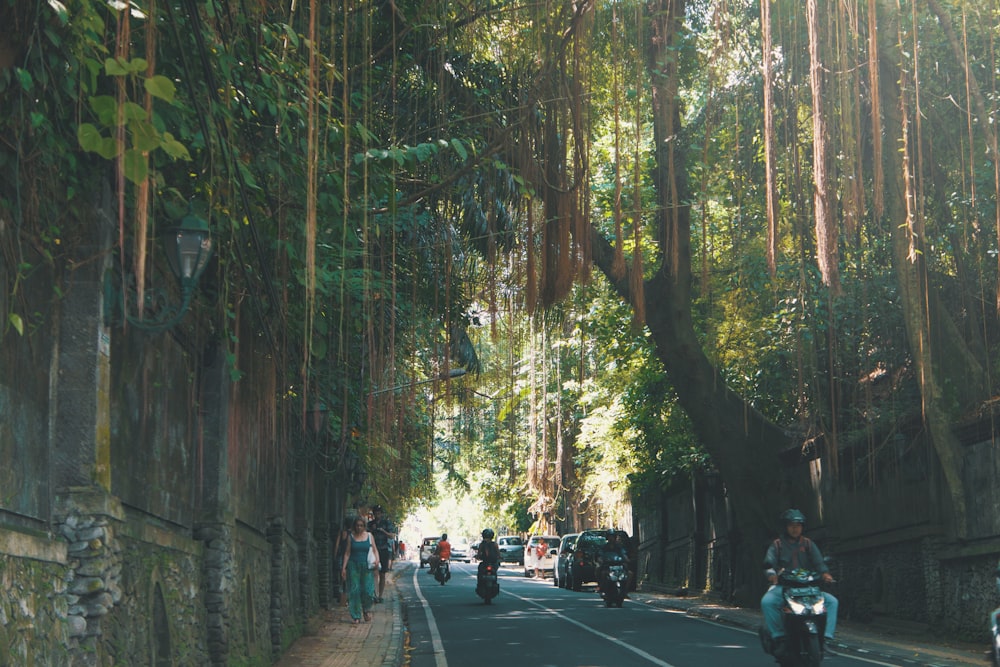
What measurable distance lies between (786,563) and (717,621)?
10388 mm

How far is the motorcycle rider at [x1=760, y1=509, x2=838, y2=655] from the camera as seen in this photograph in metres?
10.6

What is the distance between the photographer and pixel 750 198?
20375 millimetres

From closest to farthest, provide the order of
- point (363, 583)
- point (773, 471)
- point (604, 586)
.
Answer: point (363, 583), point (773, 471), point (604, 586)

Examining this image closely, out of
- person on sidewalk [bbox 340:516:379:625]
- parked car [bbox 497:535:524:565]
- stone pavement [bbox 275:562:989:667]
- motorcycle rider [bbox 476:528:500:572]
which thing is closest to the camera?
stone pavement [bbox 275:562:989:667]

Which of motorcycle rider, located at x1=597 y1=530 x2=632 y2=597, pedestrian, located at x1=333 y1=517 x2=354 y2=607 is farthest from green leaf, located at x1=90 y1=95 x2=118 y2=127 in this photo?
motorcycle rider, located at x1=597 y1=530 x2=632 y2=597

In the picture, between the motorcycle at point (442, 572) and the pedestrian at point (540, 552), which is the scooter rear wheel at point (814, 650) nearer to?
the motorcycle at point (442, 572)

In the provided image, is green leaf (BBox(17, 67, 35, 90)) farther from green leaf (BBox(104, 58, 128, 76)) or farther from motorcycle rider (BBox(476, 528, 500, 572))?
motorcycle rider (BBox(476, 528, 500, 572))

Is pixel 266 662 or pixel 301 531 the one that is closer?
pixel 266 662

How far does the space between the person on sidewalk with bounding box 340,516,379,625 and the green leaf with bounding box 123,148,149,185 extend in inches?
540

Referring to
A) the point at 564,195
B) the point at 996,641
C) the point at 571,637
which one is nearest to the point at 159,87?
the point at 564,195

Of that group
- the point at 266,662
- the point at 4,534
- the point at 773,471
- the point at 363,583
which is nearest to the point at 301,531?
the point at 363,583

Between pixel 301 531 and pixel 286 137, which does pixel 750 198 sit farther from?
pixel 286 137

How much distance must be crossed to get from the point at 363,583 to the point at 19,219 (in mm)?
13680

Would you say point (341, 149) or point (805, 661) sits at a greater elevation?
point (341, 149)
